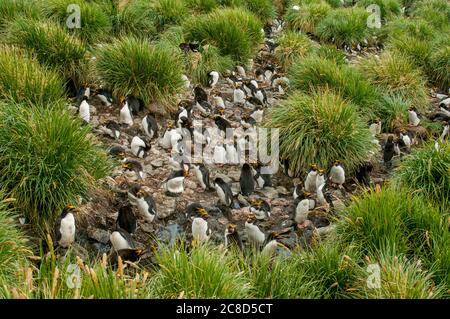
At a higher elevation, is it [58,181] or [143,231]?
[58,181]

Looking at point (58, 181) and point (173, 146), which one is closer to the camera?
point (58, 181)

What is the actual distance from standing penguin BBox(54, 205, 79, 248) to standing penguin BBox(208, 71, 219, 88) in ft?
18.3

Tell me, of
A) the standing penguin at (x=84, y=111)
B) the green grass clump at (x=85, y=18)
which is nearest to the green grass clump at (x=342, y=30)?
the green grass clump at (x=85, y=18)

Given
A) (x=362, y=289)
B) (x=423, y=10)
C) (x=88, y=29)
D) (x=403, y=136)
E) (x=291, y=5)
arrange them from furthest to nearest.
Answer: (x=423, y=10), (x=291, y=5), (x=88, y=29), (x=403, y=136), (x=362, y=289)

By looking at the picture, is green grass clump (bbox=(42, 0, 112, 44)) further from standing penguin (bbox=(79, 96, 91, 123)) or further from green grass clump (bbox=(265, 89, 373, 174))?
green grass clump (bbox=(265, 89, 373, 174))

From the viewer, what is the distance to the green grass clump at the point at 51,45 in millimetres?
9227

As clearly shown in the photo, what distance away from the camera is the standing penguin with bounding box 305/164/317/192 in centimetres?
768

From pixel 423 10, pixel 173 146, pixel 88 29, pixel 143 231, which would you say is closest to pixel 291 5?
pixel 423 10

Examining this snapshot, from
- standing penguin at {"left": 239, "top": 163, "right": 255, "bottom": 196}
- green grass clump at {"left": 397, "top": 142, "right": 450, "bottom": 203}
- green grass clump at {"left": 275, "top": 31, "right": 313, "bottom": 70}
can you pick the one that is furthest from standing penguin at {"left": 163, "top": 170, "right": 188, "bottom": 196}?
green grass clump at {"left": 275, "top": 31, "right": 313, "bottom": 70}

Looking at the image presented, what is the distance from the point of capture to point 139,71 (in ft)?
30.5

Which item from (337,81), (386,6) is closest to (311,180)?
(337,81)

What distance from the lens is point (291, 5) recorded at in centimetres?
1661

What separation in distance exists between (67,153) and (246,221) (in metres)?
2.42
